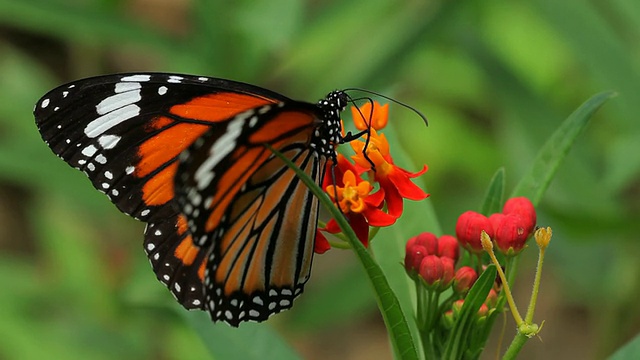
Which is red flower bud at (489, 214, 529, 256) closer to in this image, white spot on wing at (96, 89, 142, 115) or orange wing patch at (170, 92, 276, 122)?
orange wing patch at (170, 92, 276, 122)

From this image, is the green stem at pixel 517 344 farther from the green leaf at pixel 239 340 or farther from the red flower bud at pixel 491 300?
the green leaf at pixel 239 340

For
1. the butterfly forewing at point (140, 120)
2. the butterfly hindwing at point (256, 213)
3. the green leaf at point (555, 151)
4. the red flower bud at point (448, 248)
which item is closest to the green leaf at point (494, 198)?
the green leaf at point (555, 151)

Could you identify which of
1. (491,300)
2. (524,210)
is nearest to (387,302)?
(491,300)

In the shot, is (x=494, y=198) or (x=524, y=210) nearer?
(x=524, y=210)

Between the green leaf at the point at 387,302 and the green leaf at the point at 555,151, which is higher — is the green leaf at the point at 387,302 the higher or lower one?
the lower one

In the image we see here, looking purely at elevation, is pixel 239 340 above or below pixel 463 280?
above

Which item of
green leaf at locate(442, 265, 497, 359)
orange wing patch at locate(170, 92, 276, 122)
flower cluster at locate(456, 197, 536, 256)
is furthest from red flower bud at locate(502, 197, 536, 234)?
orange wing patch at locate(170, 92, 276, 122)

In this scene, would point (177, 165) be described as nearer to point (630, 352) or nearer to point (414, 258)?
point (414, 258)
